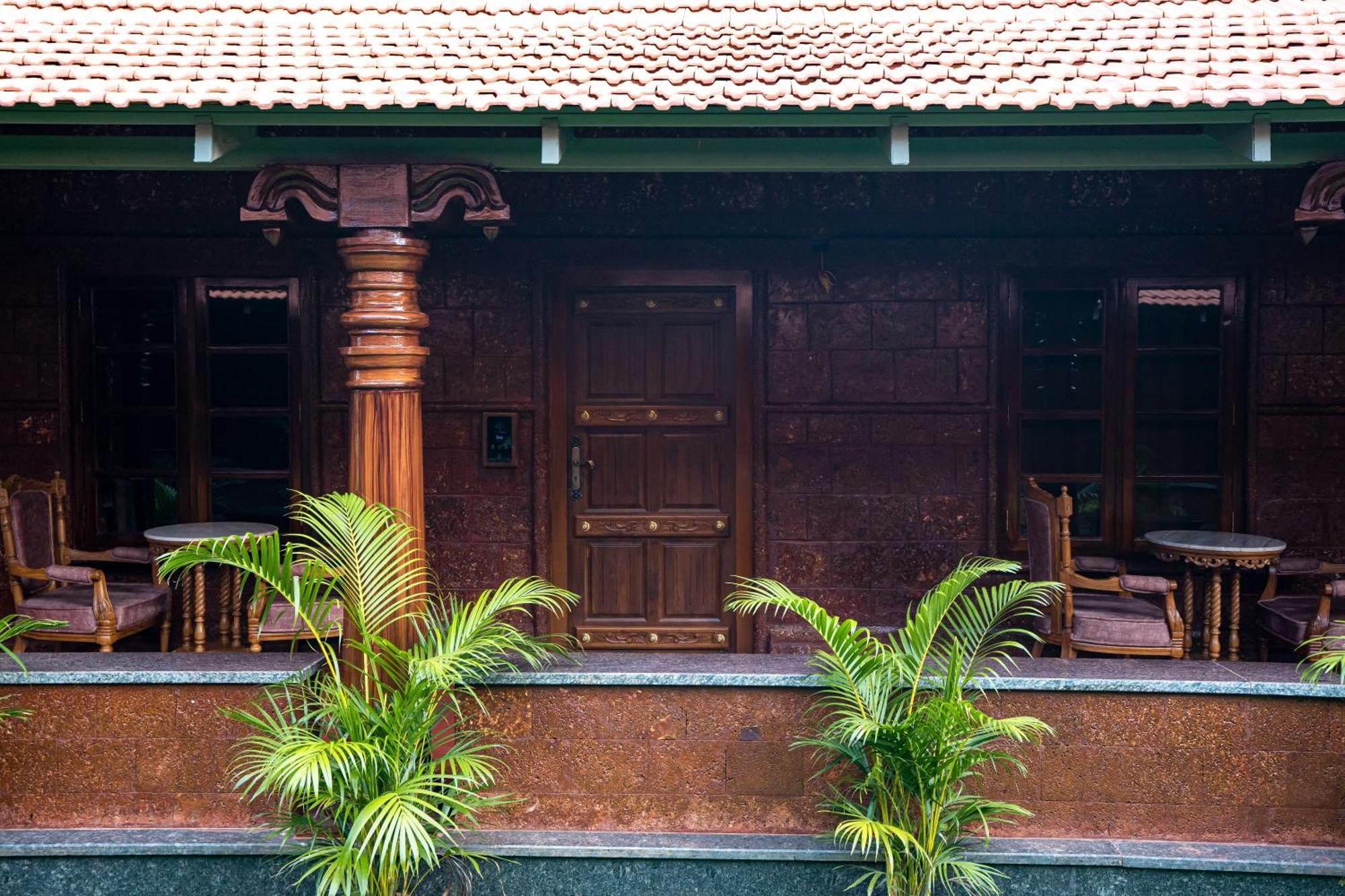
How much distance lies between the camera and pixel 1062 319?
238 inches

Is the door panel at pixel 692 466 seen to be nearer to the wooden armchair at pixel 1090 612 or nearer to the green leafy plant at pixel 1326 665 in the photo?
the wooden armchair at pixel 1090 612

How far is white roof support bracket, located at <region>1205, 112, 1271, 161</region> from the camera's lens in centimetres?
403

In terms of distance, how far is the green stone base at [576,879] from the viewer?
381cm

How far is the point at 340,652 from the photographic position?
4.06 metres

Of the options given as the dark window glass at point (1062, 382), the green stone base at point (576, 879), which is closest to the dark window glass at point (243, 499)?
the green stone base at point (576, 879)

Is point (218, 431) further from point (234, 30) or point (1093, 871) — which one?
point (1093, 871)

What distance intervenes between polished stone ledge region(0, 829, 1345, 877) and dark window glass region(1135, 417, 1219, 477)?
258 centimetres

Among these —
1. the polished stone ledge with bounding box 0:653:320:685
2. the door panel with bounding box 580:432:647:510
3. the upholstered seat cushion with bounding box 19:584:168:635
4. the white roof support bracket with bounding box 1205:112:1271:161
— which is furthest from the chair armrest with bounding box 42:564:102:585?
the white roof support bracket with bounding box 1205:112:1271:161

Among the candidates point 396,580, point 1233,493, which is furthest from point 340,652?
point 1233,493

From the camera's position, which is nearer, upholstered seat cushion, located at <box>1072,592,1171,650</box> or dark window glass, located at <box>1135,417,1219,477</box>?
upholstered seat cushion, located at <box>1072,592,1171,650</box>

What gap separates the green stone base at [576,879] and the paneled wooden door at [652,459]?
7.46 ft

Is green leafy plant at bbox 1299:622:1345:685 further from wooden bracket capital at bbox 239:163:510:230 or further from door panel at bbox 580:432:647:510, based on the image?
door panel at bbox 580:432:647:510

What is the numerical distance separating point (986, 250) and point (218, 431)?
13.7 ft

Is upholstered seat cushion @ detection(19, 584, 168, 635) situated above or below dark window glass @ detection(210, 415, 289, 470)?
below
